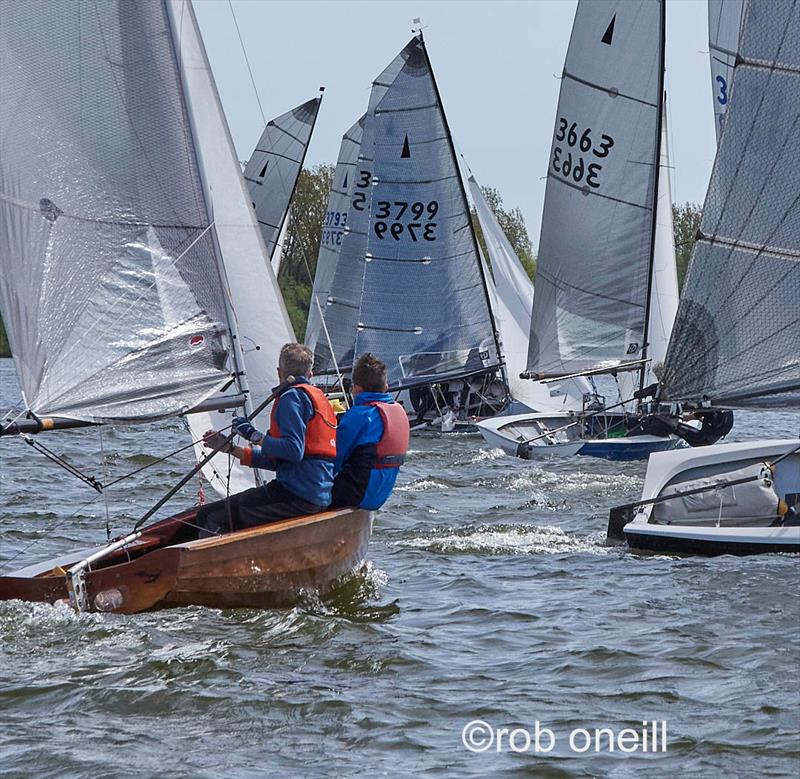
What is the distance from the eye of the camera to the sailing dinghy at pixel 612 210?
19.1 m

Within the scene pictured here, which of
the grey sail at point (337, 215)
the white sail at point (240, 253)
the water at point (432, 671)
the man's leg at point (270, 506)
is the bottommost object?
the water at point (432, 671)

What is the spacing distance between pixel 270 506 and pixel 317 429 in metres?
0.53

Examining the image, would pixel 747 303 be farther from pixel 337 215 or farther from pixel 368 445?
pixel 337 215

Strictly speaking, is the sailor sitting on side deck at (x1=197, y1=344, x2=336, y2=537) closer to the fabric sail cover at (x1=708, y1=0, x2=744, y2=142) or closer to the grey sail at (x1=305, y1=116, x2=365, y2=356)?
the fabric sail cover at (x1=708, y1=0, x2=744, y2=142)

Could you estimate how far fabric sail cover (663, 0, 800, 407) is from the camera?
10531 millimetres

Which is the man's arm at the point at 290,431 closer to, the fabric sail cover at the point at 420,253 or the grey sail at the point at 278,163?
the fabric sail cover at the point at 420,253

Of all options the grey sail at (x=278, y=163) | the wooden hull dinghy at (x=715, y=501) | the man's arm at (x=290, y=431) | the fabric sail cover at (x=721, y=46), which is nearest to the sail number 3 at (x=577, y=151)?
the fabric sail cover at (x=721, y=46)

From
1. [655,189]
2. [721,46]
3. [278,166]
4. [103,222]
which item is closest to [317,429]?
[103,222]

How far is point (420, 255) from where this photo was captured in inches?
853

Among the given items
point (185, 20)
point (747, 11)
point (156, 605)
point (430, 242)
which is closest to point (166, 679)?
point (156, 605)

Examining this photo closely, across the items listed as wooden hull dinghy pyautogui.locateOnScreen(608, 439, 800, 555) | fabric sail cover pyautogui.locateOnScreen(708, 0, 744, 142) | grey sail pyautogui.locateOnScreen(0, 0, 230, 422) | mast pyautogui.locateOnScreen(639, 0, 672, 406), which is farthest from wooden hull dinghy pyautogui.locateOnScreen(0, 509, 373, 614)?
mast pyautogui.locateOnScreen(639, 0, 672, 406)

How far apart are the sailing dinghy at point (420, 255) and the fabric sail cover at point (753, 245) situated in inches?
412

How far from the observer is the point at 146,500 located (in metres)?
13.5

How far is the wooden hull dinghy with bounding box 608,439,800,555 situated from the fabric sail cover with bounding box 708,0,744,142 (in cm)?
800
